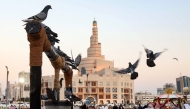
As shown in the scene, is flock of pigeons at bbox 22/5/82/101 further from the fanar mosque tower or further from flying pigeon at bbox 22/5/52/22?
the fanar mosque tower

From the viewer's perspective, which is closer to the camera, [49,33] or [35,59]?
[35,59]

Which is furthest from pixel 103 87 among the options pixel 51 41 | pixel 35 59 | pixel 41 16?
pixel 35 59

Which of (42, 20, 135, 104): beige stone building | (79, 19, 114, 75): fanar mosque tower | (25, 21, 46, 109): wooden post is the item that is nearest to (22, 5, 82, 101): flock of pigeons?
(25, 21, 46, 109): wooden post

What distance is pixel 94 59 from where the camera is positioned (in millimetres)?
96250

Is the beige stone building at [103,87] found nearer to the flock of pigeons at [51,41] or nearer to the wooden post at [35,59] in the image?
the flock of pigeons at [51,41]

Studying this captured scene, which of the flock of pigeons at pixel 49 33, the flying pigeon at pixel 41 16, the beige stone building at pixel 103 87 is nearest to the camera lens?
the flying pigeon at pixel 41 16

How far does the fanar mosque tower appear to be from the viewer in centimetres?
9562

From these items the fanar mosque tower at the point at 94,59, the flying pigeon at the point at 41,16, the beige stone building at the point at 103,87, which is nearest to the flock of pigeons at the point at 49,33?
the flying pigeon at the point at 41,16

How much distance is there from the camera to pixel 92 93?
81.6m

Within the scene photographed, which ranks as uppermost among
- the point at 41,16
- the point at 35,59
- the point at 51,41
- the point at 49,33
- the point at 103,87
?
the point at 41,16

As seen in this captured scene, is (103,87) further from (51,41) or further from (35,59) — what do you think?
(35,59)

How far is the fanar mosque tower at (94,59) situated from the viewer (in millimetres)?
95625

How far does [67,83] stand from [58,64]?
4.63 m

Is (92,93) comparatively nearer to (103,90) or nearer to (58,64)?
(103,90)
